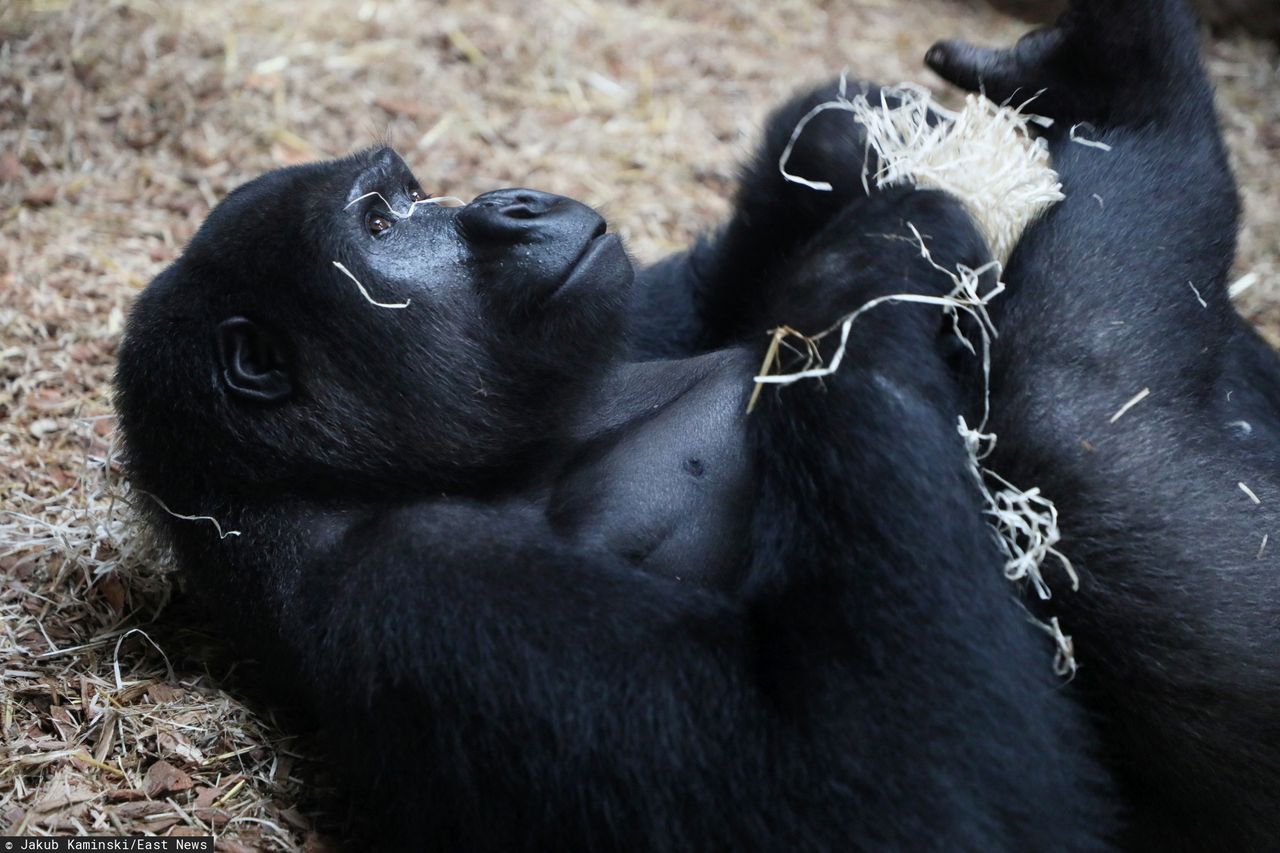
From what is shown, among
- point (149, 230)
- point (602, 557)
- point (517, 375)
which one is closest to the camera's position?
point (602, 557)

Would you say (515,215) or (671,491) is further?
(515,215)

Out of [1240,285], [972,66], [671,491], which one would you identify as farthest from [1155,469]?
[1240,285]

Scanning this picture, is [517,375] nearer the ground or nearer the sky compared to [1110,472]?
nearer the ground

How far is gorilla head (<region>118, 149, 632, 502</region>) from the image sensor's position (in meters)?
2.76

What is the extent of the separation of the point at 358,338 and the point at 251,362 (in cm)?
25

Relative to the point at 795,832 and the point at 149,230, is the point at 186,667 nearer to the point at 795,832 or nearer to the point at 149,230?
the point at 795,832

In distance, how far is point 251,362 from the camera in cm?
280

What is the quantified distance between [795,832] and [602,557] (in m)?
0.65

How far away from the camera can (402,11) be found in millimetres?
6328

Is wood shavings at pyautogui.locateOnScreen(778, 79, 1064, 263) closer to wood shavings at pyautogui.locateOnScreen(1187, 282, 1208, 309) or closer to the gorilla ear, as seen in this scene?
wood shavings at pyautogui.locateOnScreen(1187, 282, 1208, 309)

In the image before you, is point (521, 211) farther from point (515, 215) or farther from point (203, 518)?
point (203, 518)

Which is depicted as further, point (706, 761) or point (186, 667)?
point (186, 667)

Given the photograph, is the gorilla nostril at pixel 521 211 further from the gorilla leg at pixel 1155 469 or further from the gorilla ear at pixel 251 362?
the gorilla leg at pixel 1155 469

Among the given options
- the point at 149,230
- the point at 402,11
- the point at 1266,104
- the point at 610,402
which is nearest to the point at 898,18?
the point at 1266,104
